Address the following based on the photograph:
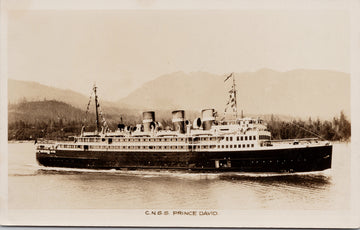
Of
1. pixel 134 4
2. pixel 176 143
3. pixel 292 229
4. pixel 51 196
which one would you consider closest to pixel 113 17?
pixel 134 4

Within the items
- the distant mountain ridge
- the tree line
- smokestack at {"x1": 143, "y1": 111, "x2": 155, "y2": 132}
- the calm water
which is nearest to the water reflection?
the calm water

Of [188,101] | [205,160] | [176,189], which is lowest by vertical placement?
[176,189]

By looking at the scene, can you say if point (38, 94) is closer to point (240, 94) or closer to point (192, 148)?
point (192, 148)

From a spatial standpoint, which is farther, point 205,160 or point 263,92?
point 205,160

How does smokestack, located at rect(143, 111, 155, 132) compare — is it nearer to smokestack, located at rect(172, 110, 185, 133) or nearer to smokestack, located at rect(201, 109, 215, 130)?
smokestack, located at rect(172, 110, 185, 133)

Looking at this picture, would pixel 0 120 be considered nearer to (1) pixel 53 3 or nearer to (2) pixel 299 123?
(1) pixel 53 3

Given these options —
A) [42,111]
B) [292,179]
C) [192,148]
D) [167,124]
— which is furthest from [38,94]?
[292,179]
